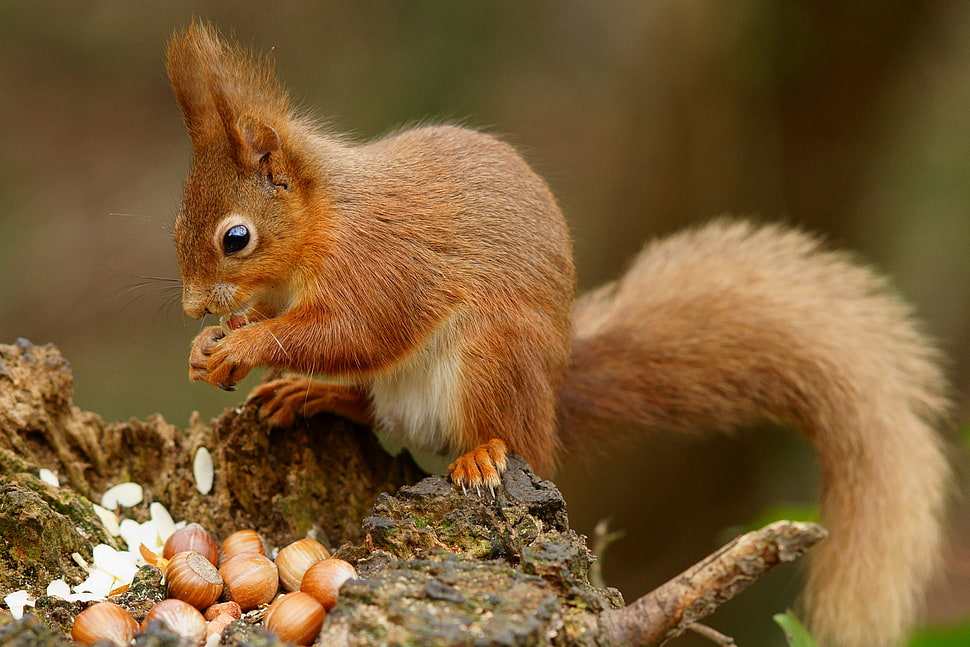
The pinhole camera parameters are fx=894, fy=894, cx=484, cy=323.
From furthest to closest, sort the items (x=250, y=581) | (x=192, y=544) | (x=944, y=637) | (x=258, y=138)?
1. (x=944, y=637)
2. (x=258, y=138)
3. (x=192, y=544)
4. (x=250, y=581)

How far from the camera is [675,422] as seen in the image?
7.07ft

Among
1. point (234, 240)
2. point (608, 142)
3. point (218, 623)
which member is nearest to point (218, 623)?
point (218, 623)

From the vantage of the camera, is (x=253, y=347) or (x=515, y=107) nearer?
(x=253, y=347)

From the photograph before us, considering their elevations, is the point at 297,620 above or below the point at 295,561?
below

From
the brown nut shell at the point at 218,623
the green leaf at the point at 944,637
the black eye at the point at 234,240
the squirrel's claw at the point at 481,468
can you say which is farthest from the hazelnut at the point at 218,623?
the green leaf at the point at 944,637

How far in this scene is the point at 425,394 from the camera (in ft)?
5.83

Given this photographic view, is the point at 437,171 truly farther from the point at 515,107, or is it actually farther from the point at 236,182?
the point at 515,107

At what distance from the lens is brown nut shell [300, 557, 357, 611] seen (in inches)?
54.1

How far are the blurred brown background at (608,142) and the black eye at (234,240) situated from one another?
1280 millimetres

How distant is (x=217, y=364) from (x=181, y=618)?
0.50 meters

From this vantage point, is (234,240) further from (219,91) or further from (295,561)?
(295,561)

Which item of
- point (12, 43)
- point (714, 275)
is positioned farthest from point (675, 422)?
point (12, 43)

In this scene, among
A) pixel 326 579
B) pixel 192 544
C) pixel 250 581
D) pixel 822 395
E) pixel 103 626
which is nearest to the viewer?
pixel 103 626

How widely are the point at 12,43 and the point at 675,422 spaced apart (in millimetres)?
3532
